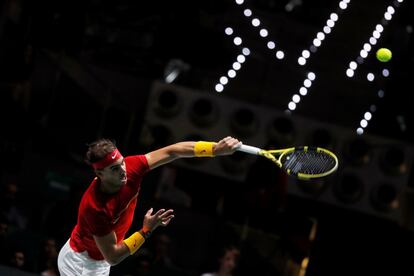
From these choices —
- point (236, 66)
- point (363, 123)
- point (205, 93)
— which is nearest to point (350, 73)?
point (363, 123)

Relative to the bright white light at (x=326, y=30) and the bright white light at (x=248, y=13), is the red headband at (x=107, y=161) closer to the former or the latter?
the bright white light at (x=248, y=13)

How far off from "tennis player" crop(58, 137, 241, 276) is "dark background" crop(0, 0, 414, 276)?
3.34 metres

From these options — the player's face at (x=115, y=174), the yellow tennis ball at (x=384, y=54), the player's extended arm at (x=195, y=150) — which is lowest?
the player's face at (x=115, y=174)

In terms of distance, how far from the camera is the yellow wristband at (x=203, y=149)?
5.21 meters

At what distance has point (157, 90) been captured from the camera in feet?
31.5

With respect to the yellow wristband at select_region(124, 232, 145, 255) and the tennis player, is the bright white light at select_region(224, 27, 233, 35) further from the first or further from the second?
the yellow wristband at select_region(124, 232, 145, 255)

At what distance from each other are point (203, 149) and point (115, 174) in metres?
0.52

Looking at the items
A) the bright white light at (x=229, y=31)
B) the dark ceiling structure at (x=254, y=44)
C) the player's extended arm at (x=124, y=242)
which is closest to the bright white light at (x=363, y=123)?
the dark ceiling structure at (x=254, y=44)

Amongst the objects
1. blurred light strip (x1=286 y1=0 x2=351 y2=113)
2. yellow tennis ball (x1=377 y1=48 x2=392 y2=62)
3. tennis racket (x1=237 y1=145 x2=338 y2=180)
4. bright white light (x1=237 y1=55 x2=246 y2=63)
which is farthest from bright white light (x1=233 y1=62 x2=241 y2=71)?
tennis racket (x1=237 y1=145 x2=338 y2=180)

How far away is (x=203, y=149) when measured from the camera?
17.2 feet

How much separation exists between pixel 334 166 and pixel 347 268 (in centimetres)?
416

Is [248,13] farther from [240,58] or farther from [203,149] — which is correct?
[203,149]

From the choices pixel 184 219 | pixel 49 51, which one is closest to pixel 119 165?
pixel 184 219

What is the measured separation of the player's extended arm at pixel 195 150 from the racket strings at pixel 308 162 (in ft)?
1.84
